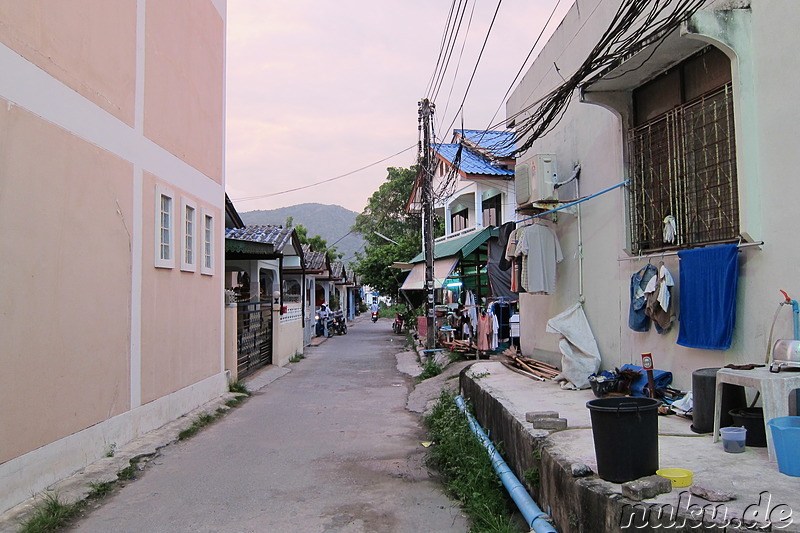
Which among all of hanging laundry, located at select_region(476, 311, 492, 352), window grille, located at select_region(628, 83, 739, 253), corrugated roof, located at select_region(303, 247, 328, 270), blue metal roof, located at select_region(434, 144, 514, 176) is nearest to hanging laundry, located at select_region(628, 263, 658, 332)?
window grille, located at select_region(628, 83, 739, 253)

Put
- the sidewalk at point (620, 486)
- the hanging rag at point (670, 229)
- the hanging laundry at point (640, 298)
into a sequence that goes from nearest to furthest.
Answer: the sidewalk at point (620, 486)
the hanging rag at point (670, 229)
the hanging laundry at point (640, 298)

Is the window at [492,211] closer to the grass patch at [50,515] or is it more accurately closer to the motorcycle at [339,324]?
the motorcycle at [339,324]

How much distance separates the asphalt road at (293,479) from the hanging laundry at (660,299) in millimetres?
2830

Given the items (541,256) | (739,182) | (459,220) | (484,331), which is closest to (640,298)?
(739,182)

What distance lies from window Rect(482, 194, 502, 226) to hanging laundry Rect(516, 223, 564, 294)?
1188 centimetres

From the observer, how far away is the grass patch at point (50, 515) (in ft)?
16.0

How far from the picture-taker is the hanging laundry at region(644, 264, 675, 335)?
603 cm

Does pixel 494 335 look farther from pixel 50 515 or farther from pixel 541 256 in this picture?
pixel 50 515

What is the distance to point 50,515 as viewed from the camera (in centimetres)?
512

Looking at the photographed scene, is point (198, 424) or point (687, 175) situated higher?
point (687, 175)

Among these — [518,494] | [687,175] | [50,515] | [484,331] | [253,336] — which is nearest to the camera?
[518,494]

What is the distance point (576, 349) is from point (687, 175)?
2.69 metres

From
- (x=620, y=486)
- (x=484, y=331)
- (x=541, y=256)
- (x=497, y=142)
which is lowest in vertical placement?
(x=620, y=486)

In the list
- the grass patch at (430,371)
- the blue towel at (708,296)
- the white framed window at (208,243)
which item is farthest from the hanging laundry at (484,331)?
the blue towel at (708,296)
